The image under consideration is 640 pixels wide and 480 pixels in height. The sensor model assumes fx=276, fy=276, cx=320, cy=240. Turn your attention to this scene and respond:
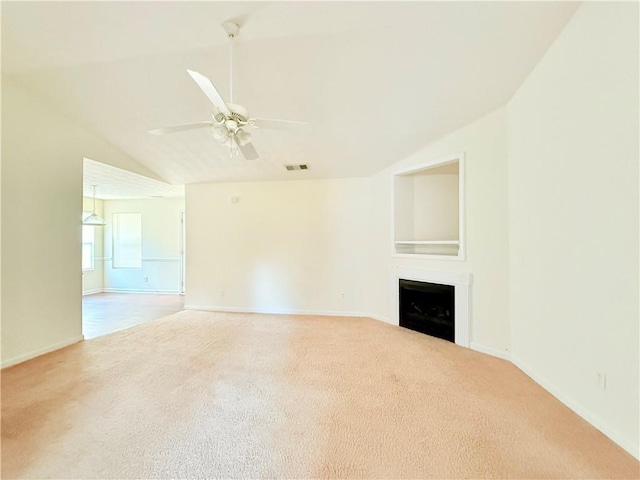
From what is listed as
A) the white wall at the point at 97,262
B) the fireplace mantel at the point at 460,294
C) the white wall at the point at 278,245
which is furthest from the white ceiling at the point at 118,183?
the fireplace mantel at the point at 460,294

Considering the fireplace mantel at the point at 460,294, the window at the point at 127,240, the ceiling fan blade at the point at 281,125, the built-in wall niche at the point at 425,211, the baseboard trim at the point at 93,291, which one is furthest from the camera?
the window at the point at 127,240

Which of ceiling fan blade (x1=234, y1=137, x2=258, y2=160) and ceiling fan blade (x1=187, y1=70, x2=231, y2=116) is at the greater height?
ceiling fan blade (x1=187, y1=70, x2=231, y2=116)

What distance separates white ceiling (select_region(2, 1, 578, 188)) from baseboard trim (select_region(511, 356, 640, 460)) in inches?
108

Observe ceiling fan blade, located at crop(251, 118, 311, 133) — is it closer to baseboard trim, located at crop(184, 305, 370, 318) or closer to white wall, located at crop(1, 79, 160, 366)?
white wall, located at crop(1, 79, 160, 366)

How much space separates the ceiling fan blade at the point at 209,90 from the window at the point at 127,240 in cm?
701

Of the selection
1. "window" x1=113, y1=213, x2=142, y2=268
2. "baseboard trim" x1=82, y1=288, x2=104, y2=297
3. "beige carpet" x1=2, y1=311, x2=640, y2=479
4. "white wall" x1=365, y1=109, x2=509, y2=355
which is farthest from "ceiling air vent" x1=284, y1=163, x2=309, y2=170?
"baseboard trim" x1=82, y1=288, x2=104, y2=297

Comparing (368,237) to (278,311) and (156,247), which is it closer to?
(278,311)

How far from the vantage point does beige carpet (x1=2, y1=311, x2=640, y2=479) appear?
156 centimetres

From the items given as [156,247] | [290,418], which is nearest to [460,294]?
[290,418]

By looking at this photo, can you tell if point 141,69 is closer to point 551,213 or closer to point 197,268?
point 197,268

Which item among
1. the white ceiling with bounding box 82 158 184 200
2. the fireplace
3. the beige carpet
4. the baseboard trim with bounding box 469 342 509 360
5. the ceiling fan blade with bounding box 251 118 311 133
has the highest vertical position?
the white ceiling with bounding box 82 158 184 200

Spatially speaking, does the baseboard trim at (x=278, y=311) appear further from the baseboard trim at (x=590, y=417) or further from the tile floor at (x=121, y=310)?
the baseboard trim at (x=590, y=417)

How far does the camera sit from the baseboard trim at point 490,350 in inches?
118

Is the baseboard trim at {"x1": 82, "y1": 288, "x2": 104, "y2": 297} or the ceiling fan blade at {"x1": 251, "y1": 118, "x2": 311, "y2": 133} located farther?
the baseboard trim at {"x1": 82, "y1": 288, "x2": 104, "y2": 297}
